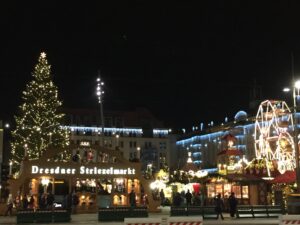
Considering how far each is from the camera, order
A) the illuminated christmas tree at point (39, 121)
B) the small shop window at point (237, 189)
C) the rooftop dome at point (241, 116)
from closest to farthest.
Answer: the small shop window at point (237, 189) < the illuminated christmas tree at point (39, 121) < the rooftop dome at point (241, 116)

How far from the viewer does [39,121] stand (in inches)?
2217

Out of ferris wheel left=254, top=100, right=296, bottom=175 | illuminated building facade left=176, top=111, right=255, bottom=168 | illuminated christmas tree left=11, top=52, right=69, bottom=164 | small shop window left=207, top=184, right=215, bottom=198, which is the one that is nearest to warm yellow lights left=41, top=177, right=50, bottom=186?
illuminated christmas tree left=11, top=52, right=69, bottom=164

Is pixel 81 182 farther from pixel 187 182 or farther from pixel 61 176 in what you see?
pixel 187 182

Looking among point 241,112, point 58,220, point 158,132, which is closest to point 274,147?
point 58,220

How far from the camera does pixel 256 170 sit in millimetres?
46375

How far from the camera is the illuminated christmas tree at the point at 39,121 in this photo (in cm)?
5591

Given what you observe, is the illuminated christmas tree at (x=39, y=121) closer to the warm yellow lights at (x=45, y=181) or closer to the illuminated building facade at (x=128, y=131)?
the warm yellow lights at (x=45, y=181)

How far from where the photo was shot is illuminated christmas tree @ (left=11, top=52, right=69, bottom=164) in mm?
55906

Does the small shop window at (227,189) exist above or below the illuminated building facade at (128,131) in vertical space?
below

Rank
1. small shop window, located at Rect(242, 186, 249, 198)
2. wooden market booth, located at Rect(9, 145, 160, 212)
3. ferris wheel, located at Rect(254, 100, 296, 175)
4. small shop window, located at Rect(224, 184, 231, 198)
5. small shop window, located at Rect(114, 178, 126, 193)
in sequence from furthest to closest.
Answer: small shop window, located at Rect(224, 184, 231, 198) → small shop window, located at Rect(242, 186, 249, 198) → ferris wheel, located at Rect(254, 100, 296, 175) → small shop window, located at Rect(114, 178, 126, 193) → wooden market booth, located at Rect(9, 145, 160, 212)

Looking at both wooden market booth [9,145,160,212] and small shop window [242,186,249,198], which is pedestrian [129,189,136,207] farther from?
small shop window [242,186,249,198]

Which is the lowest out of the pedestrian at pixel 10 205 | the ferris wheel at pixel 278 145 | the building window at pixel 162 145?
the pedestrian at pixel 10 205

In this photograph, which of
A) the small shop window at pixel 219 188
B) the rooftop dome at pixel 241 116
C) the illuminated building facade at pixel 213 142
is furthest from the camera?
the rooftop dome at pixel 241 116

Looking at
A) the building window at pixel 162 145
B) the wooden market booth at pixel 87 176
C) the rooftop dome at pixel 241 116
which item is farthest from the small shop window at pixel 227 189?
the building window at pixel 162 145
